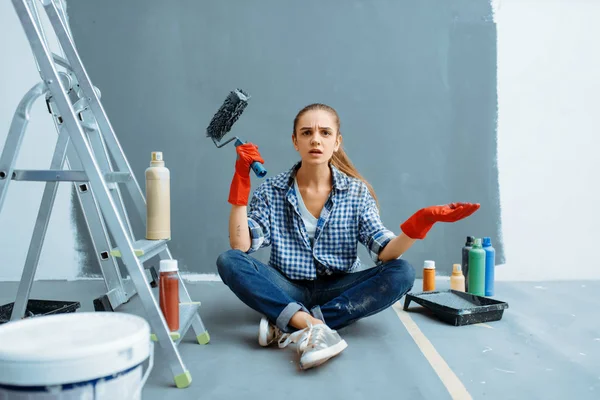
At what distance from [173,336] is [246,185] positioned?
57 centimetres

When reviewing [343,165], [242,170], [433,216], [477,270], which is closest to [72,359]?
[242,170]

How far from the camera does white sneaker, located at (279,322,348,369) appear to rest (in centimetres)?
141

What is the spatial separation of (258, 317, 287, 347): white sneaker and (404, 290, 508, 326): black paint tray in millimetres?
691

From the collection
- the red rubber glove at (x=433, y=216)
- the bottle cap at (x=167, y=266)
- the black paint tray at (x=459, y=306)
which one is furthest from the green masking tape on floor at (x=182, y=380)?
the black paint tray at (x=459, y=306)

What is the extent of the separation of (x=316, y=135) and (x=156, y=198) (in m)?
0.63

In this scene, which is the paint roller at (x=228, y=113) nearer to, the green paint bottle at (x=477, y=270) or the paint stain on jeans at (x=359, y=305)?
the paint stain on jeans at (x=359, y=305)

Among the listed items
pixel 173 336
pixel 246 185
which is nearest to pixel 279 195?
pixel 246 185

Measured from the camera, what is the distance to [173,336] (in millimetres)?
1354

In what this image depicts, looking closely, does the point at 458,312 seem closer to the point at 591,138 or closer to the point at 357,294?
the point at 357,294

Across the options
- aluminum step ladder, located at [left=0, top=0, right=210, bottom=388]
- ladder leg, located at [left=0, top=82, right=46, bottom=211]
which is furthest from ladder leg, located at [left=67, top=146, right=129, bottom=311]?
ladder leg, located at [left=0, top=82, right=46, bottom=211]

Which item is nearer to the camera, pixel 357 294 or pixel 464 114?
pixel 357 294

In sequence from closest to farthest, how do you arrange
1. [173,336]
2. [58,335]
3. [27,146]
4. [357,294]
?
[58,335]
[173,336]
[357,294]
[27,146]

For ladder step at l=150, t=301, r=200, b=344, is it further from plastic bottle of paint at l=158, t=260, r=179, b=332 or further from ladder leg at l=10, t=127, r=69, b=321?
ladder leg at l=10, t=127, r=69, b=321

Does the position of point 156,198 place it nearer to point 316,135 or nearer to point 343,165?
point 316,135
